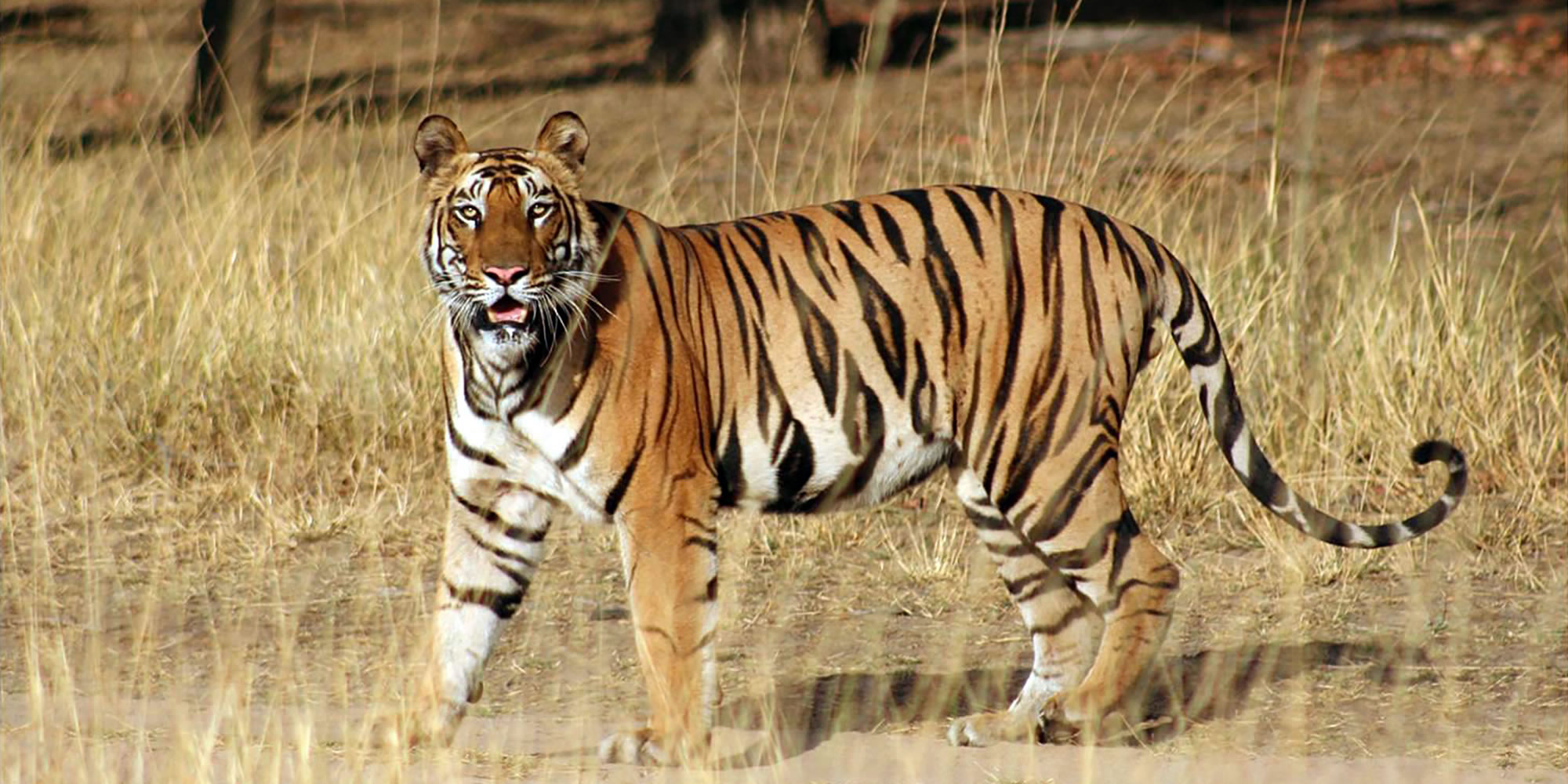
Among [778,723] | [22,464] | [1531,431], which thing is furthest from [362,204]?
[1531,431]

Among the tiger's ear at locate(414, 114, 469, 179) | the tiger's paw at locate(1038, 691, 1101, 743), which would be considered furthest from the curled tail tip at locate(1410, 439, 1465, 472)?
the tiger's ear at locate(414, 114, 469, 179)

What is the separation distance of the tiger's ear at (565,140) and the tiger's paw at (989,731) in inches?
52.4

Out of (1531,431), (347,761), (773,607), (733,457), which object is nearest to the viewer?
(347,761)

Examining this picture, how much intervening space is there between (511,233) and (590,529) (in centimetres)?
218

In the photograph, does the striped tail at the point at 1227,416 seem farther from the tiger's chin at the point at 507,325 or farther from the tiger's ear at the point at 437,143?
the tiger's ear at the point at 437,143

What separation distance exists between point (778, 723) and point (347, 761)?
1.04 meters

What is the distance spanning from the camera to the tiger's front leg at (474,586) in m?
4.25

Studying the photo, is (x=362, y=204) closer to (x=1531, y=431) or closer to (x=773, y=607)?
(x=773, y=607)

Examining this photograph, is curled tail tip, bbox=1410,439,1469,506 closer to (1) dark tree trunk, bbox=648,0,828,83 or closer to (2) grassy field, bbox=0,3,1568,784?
(2) grassy field, bbox=0,3,1568,784

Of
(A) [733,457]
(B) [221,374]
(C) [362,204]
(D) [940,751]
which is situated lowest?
(D) [940,751]

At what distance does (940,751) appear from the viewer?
4.31 m

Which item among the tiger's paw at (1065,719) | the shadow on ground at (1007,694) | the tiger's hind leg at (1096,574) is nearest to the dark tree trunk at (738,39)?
the shadow on ground at (1007,694)

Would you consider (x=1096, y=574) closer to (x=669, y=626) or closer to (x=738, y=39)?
(x=669, y=626)

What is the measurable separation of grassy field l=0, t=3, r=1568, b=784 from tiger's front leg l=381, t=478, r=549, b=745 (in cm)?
12
